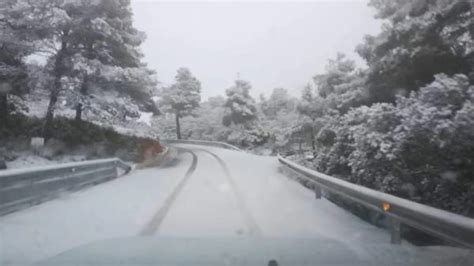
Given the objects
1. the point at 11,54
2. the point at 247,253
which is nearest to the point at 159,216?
the point at 247,253

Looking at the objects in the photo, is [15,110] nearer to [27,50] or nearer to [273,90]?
[27,50]

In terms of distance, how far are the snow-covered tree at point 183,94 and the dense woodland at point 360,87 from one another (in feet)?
79.4

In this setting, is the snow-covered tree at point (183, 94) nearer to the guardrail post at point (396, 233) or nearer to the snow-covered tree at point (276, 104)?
the snow-covered tree at point (276, 104)

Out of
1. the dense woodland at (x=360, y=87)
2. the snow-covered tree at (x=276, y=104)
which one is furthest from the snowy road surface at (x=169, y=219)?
the snow-covered tree at (x=276, y=104)

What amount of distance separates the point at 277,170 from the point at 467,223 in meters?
17.1

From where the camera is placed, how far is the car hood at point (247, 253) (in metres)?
5.45

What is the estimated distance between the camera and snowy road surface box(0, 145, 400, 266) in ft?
23.0

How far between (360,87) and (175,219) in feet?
32.0

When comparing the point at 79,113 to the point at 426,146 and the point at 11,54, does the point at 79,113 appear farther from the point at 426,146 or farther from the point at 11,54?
the point at 426,146

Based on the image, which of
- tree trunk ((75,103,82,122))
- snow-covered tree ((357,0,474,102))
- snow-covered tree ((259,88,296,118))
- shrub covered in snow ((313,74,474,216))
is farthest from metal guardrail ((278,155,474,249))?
snow-covered tree ((259,88,296,118))

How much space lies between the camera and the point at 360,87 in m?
16.5

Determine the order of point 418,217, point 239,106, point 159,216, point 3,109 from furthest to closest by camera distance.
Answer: point 239,106 < point 3,109 < point 159,216 < point 418,217

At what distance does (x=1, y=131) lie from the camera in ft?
62.4

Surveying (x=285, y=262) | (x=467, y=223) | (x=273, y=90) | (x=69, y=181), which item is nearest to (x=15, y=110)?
(x=69, y=181)
